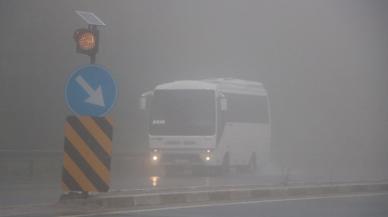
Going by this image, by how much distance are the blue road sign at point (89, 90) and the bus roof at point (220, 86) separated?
2133 centimetres

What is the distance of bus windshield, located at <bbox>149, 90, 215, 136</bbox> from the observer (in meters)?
34.1

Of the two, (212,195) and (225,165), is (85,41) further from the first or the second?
(225,165)

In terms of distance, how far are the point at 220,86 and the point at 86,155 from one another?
72.4 ft

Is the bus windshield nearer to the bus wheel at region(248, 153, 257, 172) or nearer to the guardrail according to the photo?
the bus wheel at region(248, 153, 257, 172)

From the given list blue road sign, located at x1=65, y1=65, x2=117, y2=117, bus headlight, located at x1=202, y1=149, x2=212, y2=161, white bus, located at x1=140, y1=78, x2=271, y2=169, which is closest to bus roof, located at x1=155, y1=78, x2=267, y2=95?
white bus, located at x1=140, y1=78, x2=271, y2=169

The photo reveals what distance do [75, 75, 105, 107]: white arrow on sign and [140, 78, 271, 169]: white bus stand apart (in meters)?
20.1

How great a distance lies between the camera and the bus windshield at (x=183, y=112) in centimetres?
3406

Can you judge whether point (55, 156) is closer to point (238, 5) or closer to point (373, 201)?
point (373, 201)

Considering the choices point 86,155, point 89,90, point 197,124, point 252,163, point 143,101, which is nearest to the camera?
point 89,90

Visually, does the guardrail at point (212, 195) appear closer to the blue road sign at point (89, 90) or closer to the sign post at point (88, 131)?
the sign post at point (88, 131)

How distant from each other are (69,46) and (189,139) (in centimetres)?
1485

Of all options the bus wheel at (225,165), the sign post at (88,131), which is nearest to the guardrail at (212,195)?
the sign post at (88,131)

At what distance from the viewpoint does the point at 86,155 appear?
13531mm

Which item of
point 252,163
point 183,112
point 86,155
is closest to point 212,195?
point 86,155
